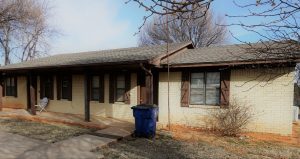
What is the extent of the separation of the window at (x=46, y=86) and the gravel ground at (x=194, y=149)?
899cm

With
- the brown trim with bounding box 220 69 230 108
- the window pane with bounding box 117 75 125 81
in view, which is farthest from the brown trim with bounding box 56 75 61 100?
the brown trim with bounding box 220 69 230 108

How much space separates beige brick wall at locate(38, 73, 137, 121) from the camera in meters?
13.9

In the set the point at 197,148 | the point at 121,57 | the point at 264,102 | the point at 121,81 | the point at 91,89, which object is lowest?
the point at 197,148

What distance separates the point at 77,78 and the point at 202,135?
26.7ft

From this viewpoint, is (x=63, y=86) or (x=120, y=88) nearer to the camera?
(x=120, y=88)

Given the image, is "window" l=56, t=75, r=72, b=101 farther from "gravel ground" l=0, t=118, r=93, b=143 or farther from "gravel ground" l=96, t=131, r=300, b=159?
"gravel ground" l=96, t=131, r=300, b=159

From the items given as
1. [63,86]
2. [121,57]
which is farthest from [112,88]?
[63,86]

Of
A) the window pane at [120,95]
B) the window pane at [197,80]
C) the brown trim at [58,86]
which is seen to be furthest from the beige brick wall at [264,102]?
the brown trim at [58,86]

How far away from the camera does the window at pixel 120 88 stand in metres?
14.3

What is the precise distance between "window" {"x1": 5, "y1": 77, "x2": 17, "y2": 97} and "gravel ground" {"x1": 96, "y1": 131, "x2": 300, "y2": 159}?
496 inches

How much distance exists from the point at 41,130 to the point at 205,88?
6702 mm

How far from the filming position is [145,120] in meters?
9.83

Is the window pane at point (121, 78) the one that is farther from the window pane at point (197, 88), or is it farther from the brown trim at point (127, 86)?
the window pane at point (197, 88)

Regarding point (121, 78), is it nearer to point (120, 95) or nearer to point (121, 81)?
point (121, 81)
